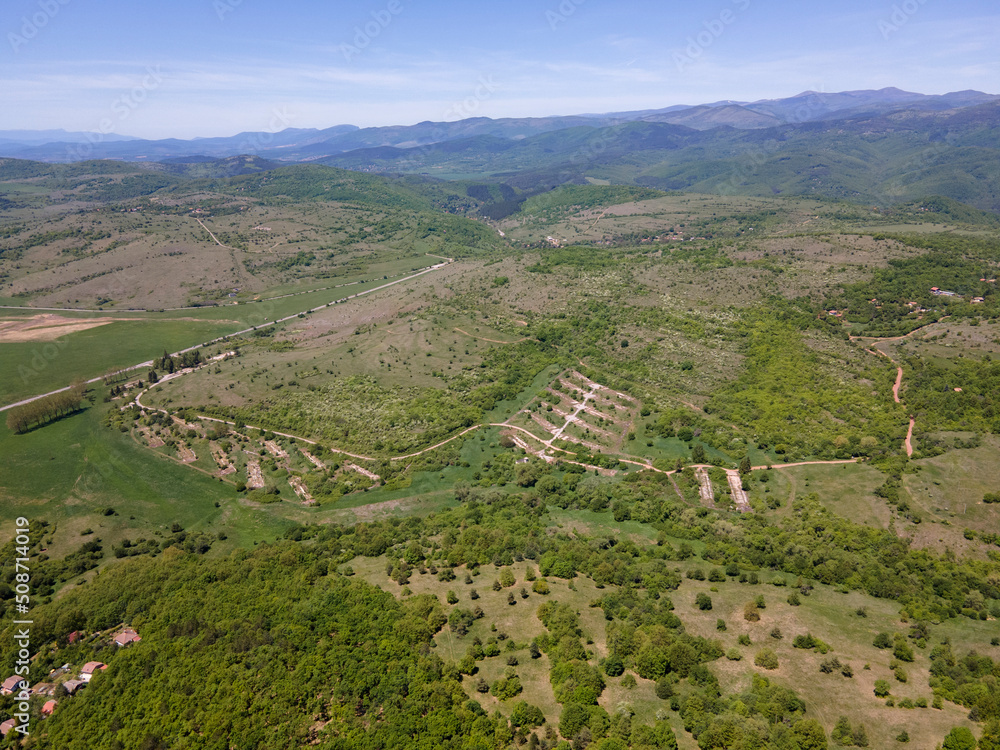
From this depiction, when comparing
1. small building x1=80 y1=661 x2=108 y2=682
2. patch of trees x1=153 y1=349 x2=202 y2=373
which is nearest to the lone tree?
small building x1=80 y1=661 x2=108 y2=682

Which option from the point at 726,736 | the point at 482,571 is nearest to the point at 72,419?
the point at 482,571

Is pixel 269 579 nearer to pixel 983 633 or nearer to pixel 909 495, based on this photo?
pixel 983 633

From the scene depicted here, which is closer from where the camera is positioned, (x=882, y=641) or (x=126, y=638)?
(x=882, y=641)

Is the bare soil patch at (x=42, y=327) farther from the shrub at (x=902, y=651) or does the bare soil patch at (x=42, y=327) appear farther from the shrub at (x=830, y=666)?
the shrub at (x=902, y=651)

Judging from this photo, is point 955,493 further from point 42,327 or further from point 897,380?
point 42,327

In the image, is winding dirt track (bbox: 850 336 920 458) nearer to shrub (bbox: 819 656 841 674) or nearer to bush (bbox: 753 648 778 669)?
shrub (bbox: 819 656 841 674)

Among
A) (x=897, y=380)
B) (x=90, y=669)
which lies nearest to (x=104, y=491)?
(x=90, y=669)
